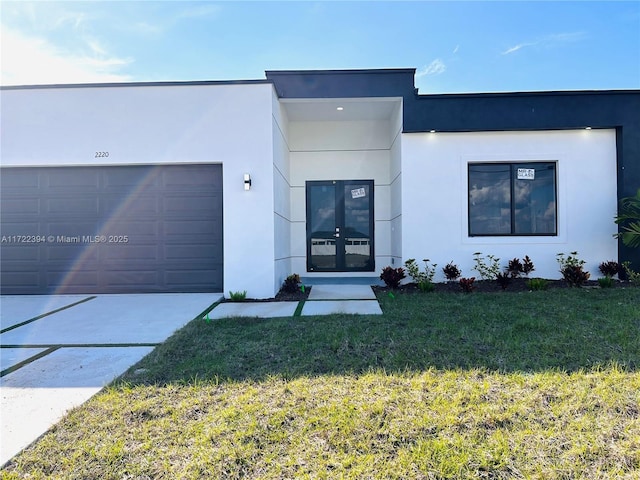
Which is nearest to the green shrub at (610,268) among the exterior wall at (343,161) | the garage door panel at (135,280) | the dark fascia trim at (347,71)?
the exterior wall at (343,161)

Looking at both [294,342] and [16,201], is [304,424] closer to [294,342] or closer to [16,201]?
[294,342]

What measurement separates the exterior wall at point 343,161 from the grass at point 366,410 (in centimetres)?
476

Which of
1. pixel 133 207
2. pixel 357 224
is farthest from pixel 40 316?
pixel 357 224

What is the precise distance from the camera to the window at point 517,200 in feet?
23.3

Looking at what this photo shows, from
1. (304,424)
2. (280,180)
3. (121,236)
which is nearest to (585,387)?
(304,424)

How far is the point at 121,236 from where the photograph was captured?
21.4 ft

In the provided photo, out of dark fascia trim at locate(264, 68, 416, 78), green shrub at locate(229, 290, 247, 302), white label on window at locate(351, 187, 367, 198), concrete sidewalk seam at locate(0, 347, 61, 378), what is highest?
dark fascia trim at locate(264, 68, 416, 78)

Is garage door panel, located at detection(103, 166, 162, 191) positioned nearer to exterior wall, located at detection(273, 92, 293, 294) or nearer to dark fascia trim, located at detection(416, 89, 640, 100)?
exterior wall, located at detection(273, 92, 293, 294)

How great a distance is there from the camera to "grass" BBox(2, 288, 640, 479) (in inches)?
68.7

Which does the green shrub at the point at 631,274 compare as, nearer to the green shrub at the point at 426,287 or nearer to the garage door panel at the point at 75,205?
the green shrub at the point at 426,287

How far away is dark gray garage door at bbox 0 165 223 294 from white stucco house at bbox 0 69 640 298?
27 millimetres

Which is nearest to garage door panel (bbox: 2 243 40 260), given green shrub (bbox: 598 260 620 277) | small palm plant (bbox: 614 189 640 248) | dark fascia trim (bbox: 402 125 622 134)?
dark fascia trim (bbox: 402 125 622 134)

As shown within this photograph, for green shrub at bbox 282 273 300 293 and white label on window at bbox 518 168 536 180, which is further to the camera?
white label on window at bbox 518 168 536 180

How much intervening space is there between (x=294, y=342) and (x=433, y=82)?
6826 millimetres
